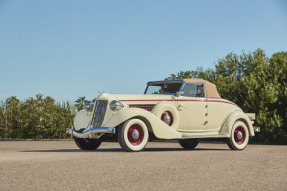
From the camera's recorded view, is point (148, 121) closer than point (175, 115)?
Yes

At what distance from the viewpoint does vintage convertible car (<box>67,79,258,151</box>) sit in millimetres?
9312

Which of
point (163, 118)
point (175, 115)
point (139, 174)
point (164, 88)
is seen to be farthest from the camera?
point (164, 88)

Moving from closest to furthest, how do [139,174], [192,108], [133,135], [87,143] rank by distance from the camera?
[139,174] → [133,135] → [192,108] → [87,143]

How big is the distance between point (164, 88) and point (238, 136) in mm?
2635

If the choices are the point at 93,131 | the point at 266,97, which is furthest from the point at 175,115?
the point at 266,97

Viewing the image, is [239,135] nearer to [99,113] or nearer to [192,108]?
[192,108]

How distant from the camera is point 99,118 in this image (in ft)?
32.4

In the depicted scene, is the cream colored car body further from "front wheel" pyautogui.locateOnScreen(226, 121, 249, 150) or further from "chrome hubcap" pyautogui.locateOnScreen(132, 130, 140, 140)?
"chrome hubcap" pyautogui.locateOnScreen(132, 130, 140, 140)

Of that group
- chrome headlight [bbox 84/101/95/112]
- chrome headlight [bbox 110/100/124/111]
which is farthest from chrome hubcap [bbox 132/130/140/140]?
chrome headlight [bbox 84/101/95/112]

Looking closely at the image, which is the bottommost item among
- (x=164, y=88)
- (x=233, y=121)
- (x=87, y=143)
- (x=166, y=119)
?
(x=87, y=143)

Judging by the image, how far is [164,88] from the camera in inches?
448

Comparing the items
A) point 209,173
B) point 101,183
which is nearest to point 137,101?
point 209,173

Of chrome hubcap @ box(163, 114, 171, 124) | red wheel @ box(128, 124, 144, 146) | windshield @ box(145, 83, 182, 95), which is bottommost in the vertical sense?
red wheel @ box(128, 124, 144, 146)

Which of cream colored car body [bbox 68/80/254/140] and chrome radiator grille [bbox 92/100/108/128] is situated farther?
chrome radiator grille [bbox 92/100/108/128]
